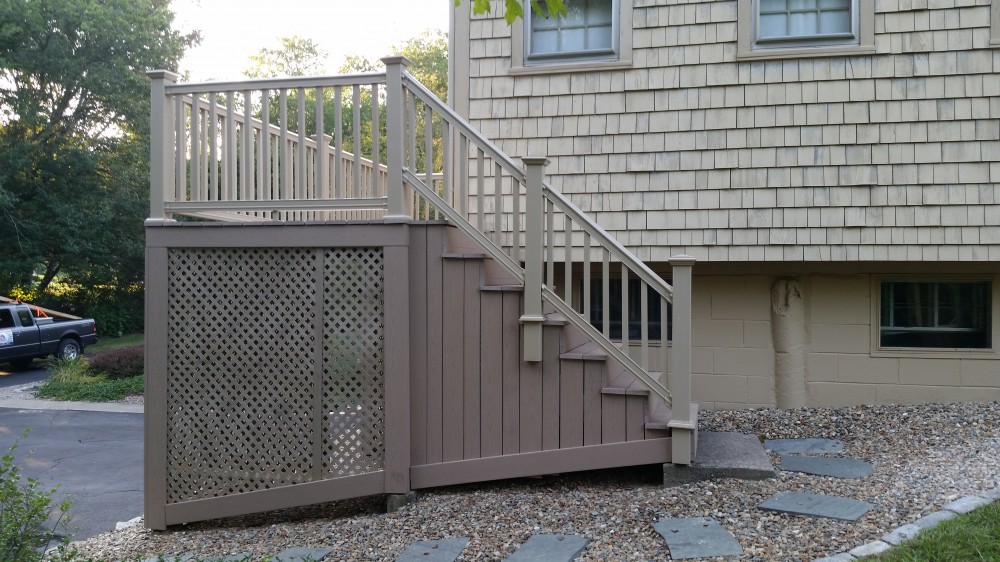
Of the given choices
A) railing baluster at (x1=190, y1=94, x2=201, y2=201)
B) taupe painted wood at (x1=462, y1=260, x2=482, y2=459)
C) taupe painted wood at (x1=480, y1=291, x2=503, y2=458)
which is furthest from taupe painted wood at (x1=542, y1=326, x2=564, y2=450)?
railing baluster at (x1=190, y1=94, x2=201, y2=201)

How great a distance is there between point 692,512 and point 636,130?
3198 millimetres

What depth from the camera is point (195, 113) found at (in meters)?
4.92

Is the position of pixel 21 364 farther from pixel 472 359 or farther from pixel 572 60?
pixel 472 359

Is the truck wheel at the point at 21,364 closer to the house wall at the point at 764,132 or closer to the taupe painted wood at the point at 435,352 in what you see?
the house wall at the point at 764,132

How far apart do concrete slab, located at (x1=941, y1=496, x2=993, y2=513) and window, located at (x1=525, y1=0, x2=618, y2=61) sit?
3.95m

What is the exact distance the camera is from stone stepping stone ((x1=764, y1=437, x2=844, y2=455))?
16.7 feet

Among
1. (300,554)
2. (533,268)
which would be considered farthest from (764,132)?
(300,554)

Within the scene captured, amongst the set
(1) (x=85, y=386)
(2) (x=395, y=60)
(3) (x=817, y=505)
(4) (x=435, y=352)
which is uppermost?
(2) (x=395, y=60)

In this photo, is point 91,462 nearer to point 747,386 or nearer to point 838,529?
point 747,386

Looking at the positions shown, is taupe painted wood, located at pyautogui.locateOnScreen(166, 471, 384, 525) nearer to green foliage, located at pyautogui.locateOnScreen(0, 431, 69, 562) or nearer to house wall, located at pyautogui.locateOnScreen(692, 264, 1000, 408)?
green foliage, located at pyautogui.locateOnScreen(0, 431, 69, 562)

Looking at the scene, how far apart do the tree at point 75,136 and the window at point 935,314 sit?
18171mm

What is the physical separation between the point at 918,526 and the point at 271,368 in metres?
3.55

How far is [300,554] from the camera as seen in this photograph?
3922mm

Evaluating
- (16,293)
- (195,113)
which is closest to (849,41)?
(195,113)
